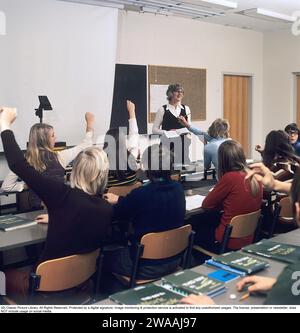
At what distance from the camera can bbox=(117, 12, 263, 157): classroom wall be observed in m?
6.07

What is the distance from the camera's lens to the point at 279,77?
7969 mm

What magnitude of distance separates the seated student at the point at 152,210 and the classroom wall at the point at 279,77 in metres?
A: 5.95

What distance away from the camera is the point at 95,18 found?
523 cm

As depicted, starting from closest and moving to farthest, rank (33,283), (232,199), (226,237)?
1. (33,283)
2. (226,237)
3. (232,199)

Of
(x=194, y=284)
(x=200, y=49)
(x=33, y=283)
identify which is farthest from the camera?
(x=200, y=49)

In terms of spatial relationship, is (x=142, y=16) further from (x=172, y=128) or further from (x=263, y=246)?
(x=263, y=246)

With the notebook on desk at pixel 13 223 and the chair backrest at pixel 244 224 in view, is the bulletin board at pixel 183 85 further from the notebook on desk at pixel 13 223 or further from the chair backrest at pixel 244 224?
the notebook on desk at pixel 13 223

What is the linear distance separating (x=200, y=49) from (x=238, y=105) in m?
1.51

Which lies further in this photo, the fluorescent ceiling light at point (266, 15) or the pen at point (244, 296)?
the fluorescent ceiling light at point (266, 15)

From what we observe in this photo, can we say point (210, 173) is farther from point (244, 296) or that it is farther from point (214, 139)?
point (244, 296)

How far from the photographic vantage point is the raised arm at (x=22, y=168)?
1.84 meters

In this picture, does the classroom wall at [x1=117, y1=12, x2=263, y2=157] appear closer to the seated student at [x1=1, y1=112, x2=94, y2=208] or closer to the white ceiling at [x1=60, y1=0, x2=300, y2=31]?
the white ceiling at [x1=60, y1=0, x2=300, y2=31]

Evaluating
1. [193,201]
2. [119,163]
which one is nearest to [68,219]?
[193,201]

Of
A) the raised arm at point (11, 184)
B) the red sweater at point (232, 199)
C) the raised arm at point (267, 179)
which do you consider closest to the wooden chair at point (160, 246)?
the red sweater at point (232, 199)
